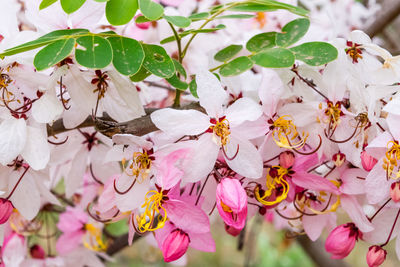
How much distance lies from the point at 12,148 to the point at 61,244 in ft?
1.61

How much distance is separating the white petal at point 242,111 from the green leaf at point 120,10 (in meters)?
0.15

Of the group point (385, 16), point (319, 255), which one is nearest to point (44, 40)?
point (385, 16)

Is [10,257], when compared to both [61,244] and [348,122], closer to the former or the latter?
[61,244]

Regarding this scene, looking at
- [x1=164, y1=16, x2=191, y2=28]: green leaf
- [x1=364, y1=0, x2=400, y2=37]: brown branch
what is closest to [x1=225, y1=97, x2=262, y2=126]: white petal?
[x1=164, y1=16, x2=191, y2=28]: green leaf

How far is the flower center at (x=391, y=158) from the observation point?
610mm

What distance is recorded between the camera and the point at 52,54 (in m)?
0.59

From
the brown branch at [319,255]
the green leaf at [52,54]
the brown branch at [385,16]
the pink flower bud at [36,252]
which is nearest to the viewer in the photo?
the green leaf at [52,54]

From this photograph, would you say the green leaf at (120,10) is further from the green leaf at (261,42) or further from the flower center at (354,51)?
the flower center at (354,51)

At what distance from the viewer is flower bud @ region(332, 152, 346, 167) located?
674 mm

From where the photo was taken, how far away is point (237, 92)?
75 cm

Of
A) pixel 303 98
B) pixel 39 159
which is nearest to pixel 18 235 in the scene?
pixel 39 159

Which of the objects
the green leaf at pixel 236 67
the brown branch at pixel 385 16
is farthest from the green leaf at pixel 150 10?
the brown branch at pixel 385 16

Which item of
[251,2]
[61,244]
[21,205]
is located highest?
→ [251,2]

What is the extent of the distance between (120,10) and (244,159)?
0.71 feet
